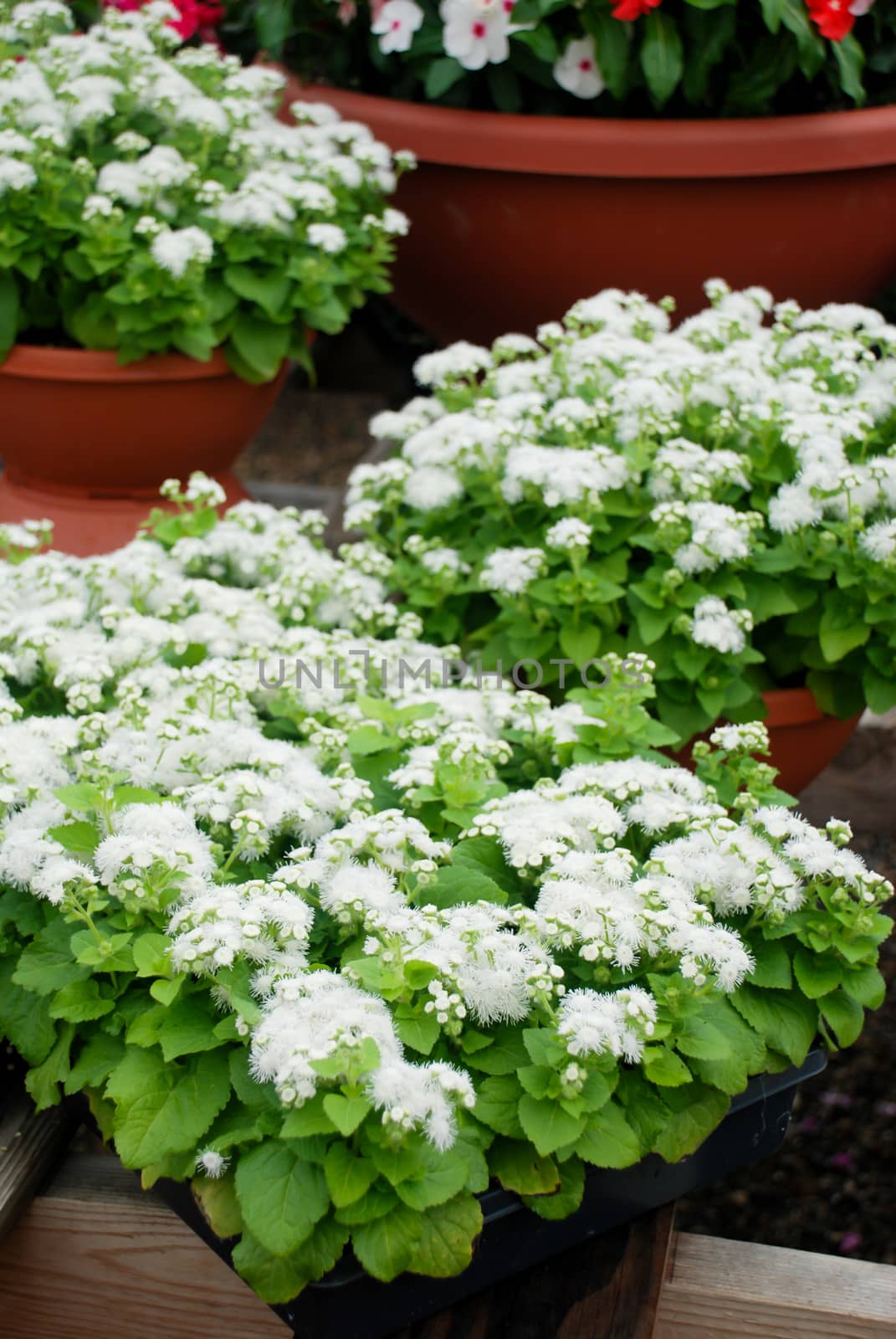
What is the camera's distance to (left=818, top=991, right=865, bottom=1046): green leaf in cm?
139

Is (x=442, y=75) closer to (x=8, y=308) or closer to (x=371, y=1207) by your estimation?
(x=8, y=308)

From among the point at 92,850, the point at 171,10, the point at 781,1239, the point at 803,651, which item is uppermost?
the point at 171,10

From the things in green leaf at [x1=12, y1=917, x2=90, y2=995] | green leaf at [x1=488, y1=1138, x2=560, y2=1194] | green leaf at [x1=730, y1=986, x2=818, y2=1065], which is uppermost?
green leaf at [x1=730, y1=986, x2=818, y2=1065]

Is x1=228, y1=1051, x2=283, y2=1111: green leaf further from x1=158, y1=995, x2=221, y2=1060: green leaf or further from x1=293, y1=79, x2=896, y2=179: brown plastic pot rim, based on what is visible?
x1=293, y1=79, x2=896, y2=179: brown plastic pot rim

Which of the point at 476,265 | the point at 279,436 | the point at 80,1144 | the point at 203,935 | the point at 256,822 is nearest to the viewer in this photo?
the point at 203,935

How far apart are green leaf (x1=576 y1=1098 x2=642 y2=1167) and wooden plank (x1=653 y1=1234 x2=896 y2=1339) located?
1.05 ft

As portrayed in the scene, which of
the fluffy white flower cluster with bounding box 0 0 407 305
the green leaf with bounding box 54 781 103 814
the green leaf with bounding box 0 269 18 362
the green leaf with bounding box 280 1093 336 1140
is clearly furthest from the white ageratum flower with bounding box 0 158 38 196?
the green leaf with bounding box 280 1093 336 1140

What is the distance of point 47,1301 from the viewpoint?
60.0 inches

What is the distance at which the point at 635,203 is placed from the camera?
2.64 metres

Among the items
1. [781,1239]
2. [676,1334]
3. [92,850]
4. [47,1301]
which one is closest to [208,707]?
[92,850]

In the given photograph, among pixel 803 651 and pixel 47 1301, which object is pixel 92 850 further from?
pixel 803 651

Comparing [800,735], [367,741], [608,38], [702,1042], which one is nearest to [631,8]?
[608,38]

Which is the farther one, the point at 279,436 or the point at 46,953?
the point at 279,436

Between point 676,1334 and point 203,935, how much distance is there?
2.34 feet
